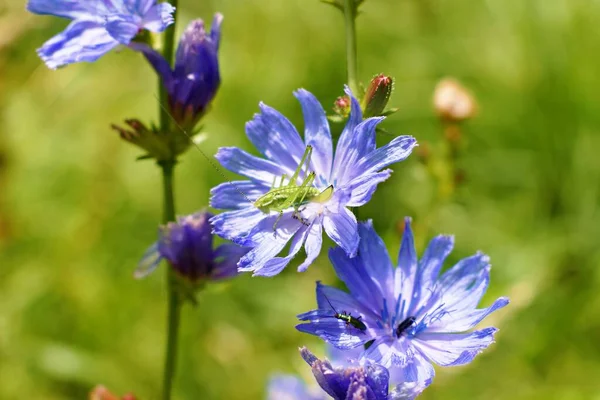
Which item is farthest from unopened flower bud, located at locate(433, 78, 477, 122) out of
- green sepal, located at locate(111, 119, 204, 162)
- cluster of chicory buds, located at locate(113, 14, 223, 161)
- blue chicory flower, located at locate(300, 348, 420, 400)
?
blue chicory flower, located at locate(300, 348, 420, 400)

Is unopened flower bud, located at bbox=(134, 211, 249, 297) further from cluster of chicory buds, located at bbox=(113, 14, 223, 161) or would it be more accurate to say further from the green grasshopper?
the green grasshopper

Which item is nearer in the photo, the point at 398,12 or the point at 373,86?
the point at 373,86

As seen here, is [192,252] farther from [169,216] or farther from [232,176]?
[232,176]

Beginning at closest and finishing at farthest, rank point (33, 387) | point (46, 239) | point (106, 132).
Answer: point (33, 387)
point (46, 239)
point (106, 132)

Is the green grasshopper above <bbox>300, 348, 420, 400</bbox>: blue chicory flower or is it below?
above

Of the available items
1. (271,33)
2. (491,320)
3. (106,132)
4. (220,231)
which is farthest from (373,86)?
(271,33)

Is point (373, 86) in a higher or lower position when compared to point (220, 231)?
higher

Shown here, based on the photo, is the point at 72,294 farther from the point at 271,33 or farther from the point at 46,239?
the point at 271,33
